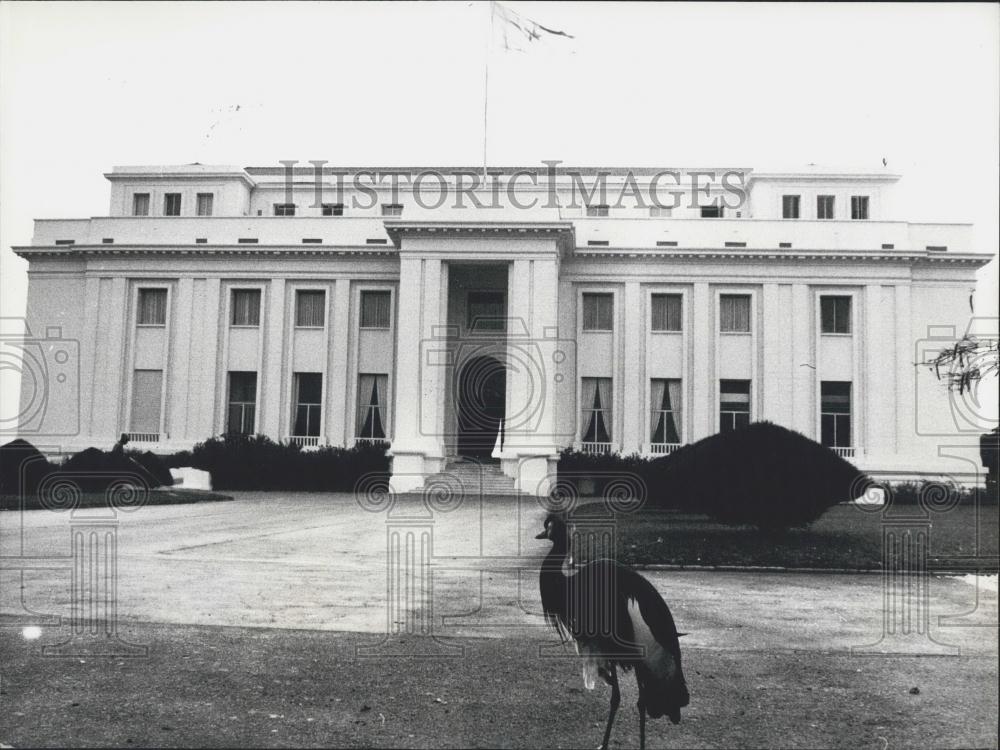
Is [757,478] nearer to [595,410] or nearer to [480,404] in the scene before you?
[595,410]

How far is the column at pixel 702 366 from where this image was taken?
5.48 meters

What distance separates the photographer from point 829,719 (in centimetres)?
312

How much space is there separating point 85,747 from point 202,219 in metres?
2.90

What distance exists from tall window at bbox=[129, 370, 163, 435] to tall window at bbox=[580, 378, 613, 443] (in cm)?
265

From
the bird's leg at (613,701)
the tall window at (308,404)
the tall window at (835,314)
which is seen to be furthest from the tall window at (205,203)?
the tall window at (835,314)

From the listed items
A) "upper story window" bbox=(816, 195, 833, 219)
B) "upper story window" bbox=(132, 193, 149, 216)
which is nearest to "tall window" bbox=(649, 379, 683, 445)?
"upper story window" bbox=(816, 195, 833, 219)

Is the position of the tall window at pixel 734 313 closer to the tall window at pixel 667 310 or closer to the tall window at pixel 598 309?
the tall window at pixel 667 310

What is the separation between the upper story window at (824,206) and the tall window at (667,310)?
3.73ft

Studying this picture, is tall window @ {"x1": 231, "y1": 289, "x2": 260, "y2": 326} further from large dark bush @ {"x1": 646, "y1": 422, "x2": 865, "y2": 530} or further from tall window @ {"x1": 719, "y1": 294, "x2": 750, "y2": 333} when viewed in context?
tall window @ {"x1": 719, "y1": 294, "x2": 750, "y2": 333}

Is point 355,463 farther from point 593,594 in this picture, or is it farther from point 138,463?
point 593,594

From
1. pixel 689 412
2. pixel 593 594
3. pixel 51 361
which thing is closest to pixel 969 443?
pixel 689 412

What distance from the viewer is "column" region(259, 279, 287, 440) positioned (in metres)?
4.52

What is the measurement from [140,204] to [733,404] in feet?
15.1

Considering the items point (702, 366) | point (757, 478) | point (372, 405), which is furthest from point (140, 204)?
point (757, 478)
